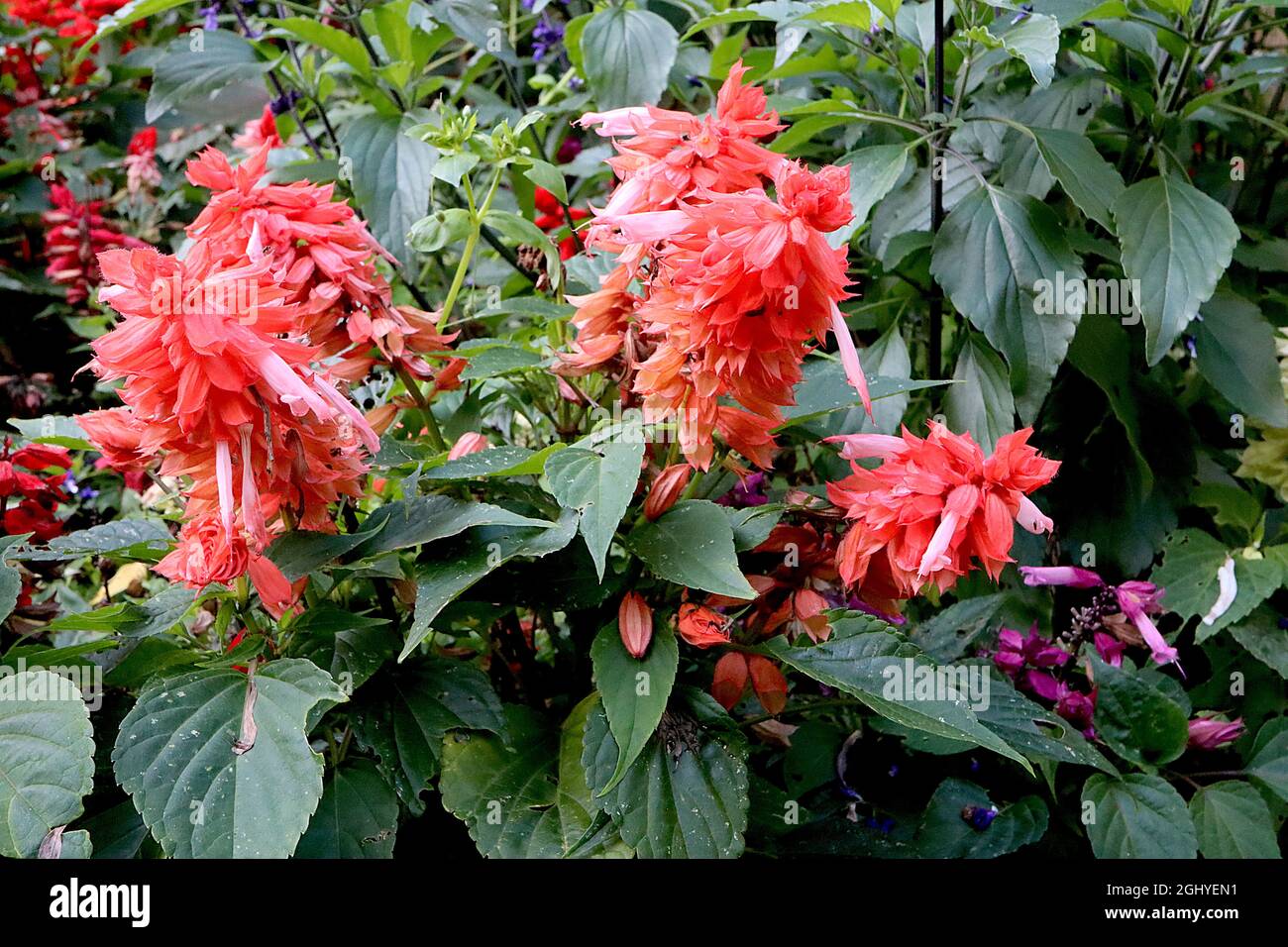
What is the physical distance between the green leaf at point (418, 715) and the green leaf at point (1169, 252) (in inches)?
31.5

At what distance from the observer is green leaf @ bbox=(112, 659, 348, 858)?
0.76 meters

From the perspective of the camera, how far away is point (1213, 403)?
155 centimetres

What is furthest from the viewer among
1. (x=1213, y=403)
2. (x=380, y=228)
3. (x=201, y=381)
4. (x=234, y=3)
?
(x=234, y=3)

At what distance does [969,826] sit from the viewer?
107 centimetres

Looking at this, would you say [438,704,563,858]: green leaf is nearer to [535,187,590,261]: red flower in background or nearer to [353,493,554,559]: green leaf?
[353,493,554,559]: green leaf

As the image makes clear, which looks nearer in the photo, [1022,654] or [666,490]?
[666,490]

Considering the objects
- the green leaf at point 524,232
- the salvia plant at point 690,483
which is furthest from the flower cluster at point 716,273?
the green leaf at point 524,232

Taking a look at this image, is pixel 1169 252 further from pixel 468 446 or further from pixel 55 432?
pixel 55 432

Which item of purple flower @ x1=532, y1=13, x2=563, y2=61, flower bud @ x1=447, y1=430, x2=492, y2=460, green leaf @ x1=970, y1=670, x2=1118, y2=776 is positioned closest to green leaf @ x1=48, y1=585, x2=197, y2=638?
flower bud @ x1=447, y1=430, x2=492, y2=460

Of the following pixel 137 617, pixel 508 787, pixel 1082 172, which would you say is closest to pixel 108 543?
pixel 137 617

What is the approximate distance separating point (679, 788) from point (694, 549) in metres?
0.20

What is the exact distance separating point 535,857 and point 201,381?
1.53ft
